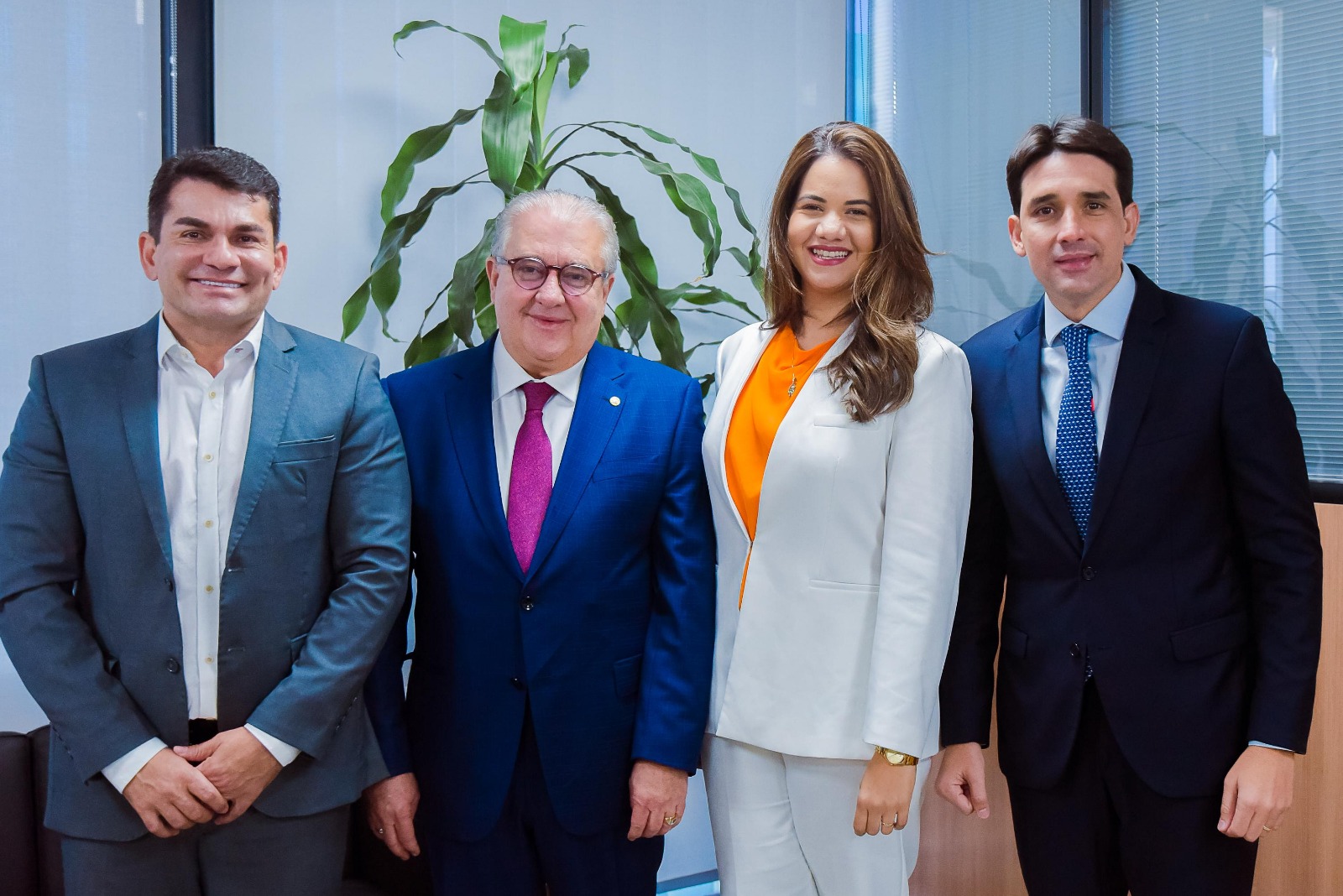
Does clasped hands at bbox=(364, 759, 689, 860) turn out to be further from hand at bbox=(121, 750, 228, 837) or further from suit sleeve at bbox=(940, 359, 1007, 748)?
suit sleeve at bbox=(940, 359, 1007, 748)

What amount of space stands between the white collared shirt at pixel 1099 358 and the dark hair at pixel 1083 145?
0.15 metres

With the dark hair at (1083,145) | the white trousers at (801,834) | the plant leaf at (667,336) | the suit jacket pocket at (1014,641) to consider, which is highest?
the dark hair at (1083,145)

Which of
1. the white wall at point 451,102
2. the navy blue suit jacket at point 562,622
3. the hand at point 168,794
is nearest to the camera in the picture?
the hand at point 168,794

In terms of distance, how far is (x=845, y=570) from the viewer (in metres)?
1.62

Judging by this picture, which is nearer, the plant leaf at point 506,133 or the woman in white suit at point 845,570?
the woman in white suit at point 845,570

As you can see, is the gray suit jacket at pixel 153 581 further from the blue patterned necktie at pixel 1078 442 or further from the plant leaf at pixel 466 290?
the blue patterned necktie at pixel 1078 442

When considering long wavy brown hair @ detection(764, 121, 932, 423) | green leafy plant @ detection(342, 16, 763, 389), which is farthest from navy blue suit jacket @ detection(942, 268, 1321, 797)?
green leafy plant @ detection(342, 16, 763, 389)

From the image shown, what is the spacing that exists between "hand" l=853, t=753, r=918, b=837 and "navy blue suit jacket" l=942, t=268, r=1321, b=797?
27 cm

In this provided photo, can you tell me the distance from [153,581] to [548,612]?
578 millimetres

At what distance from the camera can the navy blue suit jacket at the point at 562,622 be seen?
5.42 ft

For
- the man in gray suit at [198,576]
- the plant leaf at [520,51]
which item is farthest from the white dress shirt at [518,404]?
the plant leaf at [520,51]

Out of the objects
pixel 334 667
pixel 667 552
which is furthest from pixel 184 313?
pixel 667 552

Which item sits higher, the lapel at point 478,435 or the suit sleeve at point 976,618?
the lapel at point 478,435

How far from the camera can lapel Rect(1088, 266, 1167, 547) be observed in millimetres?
1634
